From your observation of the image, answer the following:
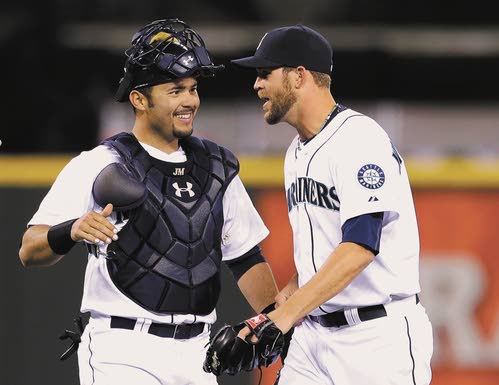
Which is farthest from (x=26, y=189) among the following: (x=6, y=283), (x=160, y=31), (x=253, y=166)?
(x=160, y=31)

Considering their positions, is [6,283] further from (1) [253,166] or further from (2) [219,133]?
(2) [219,133]

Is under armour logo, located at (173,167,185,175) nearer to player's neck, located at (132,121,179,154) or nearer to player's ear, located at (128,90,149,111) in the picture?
player's neck, located at (132,121,179,154)

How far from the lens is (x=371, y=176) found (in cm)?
449

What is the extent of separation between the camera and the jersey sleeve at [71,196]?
458 centimetres

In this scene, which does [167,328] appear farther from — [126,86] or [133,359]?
[126,86]

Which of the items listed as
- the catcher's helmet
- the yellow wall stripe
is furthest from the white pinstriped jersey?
the yellow wall stripe

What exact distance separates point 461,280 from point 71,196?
359 centimetres

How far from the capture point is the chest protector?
4641 millimetres

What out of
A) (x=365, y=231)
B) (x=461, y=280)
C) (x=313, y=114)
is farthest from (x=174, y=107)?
(x=461, y=280)

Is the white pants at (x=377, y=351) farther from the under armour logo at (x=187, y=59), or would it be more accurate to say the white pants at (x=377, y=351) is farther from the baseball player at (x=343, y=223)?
the under armour logo at (x=187, y=59)

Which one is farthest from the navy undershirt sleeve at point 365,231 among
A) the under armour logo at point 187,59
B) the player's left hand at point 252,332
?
the under armour logo at point 187,59

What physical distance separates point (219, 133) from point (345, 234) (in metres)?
8.32

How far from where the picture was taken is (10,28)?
12727 millimetres

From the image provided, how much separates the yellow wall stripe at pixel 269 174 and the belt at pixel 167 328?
2.79 meters
